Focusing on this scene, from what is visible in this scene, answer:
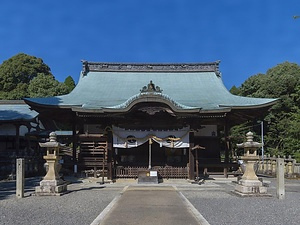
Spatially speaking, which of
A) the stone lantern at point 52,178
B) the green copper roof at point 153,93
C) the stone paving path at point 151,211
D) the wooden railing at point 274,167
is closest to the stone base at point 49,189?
the stone lantern at point 52,178

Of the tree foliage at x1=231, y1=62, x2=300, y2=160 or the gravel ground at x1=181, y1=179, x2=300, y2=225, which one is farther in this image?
the tree foliage at x1=231, y1=62, x2=300, y2=160

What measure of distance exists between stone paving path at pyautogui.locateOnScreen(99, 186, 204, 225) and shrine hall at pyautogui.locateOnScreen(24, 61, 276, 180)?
5.26 meters

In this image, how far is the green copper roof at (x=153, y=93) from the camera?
1554 cm

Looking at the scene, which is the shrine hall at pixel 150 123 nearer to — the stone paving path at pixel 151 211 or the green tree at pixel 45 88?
the stone paving path at pixel 151 211

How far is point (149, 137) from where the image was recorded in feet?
48.0

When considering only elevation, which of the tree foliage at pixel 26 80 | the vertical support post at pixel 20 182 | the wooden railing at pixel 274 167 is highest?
the tree foliage at pixel 26 80

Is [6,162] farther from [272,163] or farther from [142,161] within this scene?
[272,163]

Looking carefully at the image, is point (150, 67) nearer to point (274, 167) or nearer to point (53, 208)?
point (274, 167)

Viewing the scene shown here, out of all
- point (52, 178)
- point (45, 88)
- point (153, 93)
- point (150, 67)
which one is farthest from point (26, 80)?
point (52, 178)

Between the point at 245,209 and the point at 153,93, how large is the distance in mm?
7518

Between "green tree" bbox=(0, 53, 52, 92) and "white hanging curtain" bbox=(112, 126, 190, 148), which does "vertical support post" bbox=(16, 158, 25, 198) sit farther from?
"green tree" bbox=(0, 53, 52, 92)

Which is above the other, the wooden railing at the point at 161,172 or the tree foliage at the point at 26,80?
the tree foliage at the point at 26,80

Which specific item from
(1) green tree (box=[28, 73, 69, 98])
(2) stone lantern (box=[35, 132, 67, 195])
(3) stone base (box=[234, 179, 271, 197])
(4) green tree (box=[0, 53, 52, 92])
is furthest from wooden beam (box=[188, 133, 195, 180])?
(4) green tree (box=[0, 53, 52, 92])

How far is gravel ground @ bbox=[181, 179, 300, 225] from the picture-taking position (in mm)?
6398
